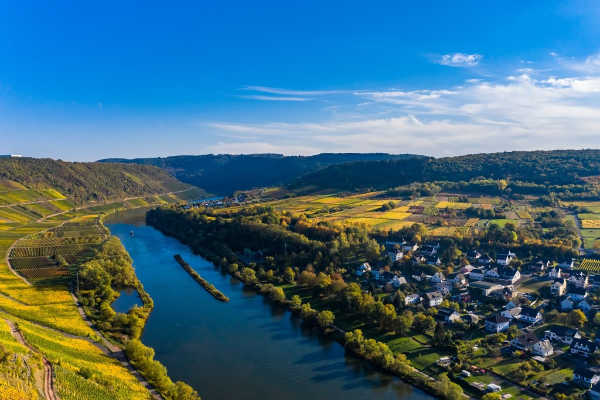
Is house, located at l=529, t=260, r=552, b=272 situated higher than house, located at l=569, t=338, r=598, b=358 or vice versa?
house, located at l=529, t=260, r=552, b=272

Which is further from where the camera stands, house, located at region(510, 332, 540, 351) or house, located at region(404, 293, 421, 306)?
house, located at region(404, 293, 421, 306)

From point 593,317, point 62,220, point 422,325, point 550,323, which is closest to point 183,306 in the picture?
point 422,325

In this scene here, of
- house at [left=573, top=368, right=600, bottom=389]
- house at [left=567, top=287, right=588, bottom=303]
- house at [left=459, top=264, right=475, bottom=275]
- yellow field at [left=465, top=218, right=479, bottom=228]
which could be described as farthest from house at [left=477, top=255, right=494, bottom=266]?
house at [left=573, top=368, right=600, bottom=389]

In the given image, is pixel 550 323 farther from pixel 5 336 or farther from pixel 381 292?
pixel 5 336

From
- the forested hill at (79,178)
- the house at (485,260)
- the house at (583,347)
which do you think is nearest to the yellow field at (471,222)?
the house at (485,260)

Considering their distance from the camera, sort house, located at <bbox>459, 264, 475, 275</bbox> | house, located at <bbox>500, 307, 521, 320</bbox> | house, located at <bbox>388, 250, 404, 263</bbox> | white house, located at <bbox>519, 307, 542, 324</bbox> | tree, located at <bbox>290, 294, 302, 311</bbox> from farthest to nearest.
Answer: house, located at <bbox>388, 250, 404, 263</bbox>, house, located at <bbox>459, 264, 475, 275</bbox>, tree, located at <bbox>290, 294, 302, 311</bbox>, house, located at <bbox>500, 307, 521, 320</bbox>, white house, located at <bbox>519, 307, 542, 324</bbox>

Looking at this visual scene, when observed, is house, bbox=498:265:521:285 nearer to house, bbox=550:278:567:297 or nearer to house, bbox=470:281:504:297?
house, bbox=470:281:504:297

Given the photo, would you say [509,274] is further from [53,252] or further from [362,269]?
[53,252]

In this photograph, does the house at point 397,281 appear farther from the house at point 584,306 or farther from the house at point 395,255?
the house at point 584,306
